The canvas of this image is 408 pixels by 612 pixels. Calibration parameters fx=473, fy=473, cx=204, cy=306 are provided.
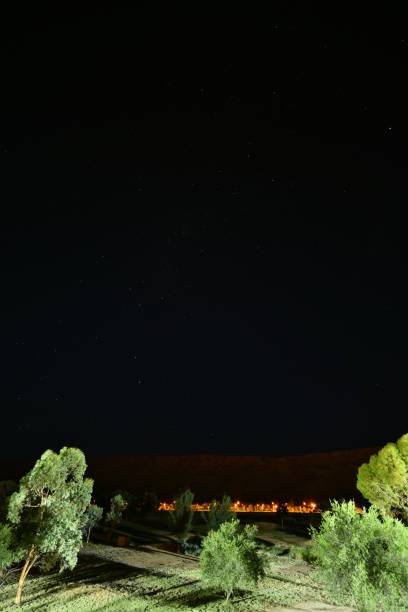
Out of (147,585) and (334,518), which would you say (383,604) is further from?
(147,585)

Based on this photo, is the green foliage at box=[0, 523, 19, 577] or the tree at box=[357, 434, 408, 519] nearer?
the green foliage at box=[0, 523, 19, 577]

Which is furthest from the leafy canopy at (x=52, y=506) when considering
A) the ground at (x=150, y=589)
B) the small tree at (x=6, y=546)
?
the ground at (x=150, y=589)

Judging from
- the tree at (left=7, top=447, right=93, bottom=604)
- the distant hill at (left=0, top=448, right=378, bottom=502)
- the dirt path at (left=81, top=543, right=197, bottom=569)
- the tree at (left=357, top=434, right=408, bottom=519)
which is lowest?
the dirt path at (left=81, top=543, right=197, bottom=569)

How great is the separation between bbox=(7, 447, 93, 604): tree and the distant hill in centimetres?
5683

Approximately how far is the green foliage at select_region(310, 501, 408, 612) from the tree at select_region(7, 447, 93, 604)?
8.57 m

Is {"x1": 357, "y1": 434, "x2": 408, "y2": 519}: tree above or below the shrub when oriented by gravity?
above

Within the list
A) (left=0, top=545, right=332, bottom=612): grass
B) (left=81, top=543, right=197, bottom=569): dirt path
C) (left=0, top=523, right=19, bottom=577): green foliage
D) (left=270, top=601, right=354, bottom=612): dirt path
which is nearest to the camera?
(left=0, top=523, right=19, bottom=577): green foliage

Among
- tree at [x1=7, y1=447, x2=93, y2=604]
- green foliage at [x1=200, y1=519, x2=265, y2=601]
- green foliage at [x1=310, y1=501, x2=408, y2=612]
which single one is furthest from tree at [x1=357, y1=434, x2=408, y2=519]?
tree at [x1=7, y1=447, x2=93, y2=604]

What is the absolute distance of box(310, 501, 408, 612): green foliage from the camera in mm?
12680

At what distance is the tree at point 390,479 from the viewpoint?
24188 millimetres

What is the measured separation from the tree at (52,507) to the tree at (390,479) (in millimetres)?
15531

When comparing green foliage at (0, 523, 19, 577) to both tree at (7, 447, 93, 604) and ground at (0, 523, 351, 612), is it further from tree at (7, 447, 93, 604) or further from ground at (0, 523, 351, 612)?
ground at (0, 523, 351, 612)

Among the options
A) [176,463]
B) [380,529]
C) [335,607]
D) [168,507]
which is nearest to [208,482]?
[176,463]

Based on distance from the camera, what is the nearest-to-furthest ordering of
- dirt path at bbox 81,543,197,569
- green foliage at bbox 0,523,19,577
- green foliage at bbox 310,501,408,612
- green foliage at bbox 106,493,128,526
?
green foliage at bbox 310,501,408,612 < green foliage at bbox 0,523,19,577 < dirt path at bbox 81,543,197,569 < green foliage at bbox 106,493,128,526
